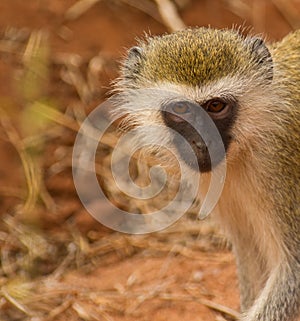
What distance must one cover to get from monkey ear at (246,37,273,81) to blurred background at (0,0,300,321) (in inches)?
57.4

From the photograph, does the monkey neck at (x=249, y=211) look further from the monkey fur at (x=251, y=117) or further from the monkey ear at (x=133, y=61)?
the monkey ear at (x=133, y=61)

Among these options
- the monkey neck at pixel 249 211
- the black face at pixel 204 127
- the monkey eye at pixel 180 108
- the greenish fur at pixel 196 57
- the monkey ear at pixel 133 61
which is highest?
the monkey ear at pixel 133 61

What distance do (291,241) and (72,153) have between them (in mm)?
2502

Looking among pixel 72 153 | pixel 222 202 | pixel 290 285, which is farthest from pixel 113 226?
pixel 290 285

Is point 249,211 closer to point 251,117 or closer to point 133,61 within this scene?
point 251,117

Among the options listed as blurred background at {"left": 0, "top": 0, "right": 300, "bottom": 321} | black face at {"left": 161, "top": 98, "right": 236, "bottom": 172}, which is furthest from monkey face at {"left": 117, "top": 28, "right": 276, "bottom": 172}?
blurred background at {"left": 0, "top": 0, "right": 300, "bottom": 321}

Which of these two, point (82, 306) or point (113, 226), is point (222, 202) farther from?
point (113, 226)

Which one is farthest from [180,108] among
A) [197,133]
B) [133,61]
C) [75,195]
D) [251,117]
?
[75,195]

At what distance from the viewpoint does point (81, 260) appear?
203 inches

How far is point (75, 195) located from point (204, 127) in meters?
2.43

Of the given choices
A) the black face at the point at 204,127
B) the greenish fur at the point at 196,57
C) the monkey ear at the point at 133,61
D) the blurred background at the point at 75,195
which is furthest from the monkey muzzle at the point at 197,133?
the blurred background at the point at 75,195

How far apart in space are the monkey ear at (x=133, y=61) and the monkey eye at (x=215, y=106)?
1.50 feet

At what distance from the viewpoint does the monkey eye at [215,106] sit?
11.2 feet

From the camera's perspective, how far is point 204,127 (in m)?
3.38
